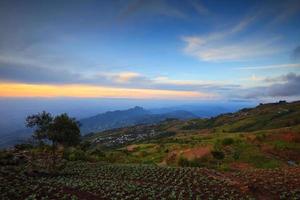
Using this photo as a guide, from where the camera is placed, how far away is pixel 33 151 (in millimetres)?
48438

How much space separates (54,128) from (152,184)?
49.2 feet

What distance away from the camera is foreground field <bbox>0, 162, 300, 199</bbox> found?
24.4 meters

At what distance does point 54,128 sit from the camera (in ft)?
113

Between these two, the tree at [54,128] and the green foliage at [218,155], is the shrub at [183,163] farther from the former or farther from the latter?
the tree at [54,128]

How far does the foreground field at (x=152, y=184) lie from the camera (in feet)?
80.0

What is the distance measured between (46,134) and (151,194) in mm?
16468

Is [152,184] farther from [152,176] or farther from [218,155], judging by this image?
[218,155]

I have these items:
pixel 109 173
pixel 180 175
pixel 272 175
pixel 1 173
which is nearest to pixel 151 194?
pixel 180 175

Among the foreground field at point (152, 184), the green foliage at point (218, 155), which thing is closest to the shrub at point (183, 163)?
the green foliage at point (218, 155)

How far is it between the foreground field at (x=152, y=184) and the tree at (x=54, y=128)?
4.32m

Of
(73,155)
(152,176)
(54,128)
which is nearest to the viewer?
(152,176)

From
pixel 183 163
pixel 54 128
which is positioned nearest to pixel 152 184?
pixel 54 128

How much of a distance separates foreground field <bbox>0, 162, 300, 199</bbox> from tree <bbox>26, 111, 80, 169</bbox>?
4.32 meters

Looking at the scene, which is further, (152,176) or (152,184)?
(152,176)
